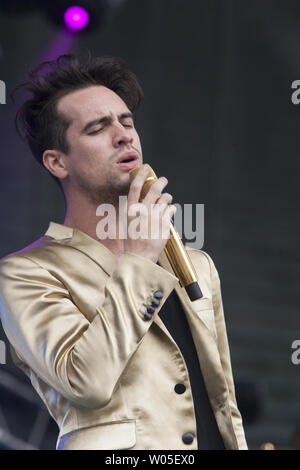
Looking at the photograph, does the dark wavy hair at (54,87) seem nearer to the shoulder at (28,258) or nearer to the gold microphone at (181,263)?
the shoulder at (28,258)

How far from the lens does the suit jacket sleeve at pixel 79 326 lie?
1.54 metres

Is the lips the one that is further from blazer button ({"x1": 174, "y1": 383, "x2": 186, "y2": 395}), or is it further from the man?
blazer button ({"x1": 174, "y1": 383, "x2": 186, "y2": 395})

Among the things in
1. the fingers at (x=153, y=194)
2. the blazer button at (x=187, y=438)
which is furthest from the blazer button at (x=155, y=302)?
the blazer button at (x=187, y=438)

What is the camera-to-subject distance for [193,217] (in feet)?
11.7

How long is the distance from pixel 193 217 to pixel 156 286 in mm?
1967

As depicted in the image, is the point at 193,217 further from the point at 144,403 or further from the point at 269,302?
the point at 144,403

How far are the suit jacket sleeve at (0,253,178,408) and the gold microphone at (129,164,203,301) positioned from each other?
0.14 feet

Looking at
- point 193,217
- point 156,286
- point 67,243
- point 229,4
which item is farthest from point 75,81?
point 229,4

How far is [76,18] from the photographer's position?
3.15 meters

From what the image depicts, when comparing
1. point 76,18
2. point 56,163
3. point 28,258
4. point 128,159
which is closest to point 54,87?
point 56,163

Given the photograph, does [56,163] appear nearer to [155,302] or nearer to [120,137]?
[120,137]

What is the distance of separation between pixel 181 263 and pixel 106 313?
238 mm

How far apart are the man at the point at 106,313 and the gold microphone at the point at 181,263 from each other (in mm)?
33
